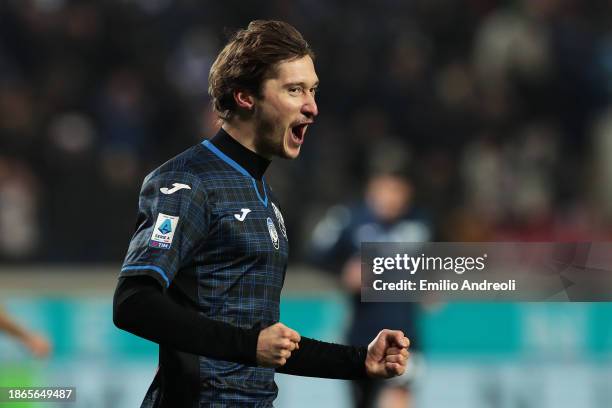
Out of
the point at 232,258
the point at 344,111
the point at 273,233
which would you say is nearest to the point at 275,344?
the point at 232,258

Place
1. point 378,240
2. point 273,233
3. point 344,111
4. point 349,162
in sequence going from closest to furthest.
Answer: point 273,233 < point 378,240 < point 349,162 < point 344,111

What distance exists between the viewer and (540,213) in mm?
9234

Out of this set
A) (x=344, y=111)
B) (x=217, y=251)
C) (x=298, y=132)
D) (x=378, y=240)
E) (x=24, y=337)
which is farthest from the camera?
(x=344, y=111)

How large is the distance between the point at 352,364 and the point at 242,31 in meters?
0.91

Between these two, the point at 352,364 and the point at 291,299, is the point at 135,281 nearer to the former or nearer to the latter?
the point at 352,364

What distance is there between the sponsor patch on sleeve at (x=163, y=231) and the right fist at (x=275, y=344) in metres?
0.30

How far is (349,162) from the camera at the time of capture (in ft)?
30.1

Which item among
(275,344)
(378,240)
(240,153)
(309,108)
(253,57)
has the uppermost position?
(378,240)

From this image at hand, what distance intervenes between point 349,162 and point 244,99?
20.5 ft

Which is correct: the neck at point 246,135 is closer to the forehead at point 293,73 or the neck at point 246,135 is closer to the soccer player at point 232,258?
the soccer player at point 232,258

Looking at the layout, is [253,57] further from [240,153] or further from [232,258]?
[232,258]

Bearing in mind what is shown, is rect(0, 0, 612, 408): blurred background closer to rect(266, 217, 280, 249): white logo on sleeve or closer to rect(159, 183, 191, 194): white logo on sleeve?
rect(266, 217, 280, 249): white logo on sleeve

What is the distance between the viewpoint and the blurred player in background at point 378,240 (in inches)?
252

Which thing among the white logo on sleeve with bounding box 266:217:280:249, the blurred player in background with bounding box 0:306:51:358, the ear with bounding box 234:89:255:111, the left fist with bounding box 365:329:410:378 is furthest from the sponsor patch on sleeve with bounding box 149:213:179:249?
the blurred player in background with bounding box 0:306:51:358
